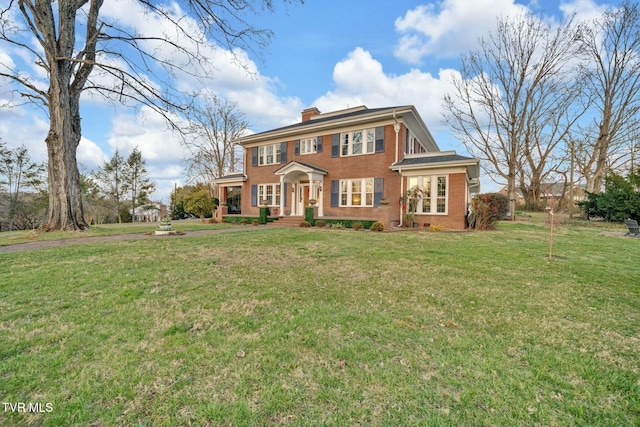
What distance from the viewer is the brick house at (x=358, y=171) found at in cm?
1345

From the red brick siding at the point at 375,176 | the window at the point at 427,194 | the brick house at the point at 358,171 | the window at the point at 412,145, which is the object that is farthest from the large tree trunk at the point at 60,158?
the window at the point at 412,145

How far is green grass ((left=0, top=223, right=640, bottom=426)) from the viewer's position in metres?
1.94

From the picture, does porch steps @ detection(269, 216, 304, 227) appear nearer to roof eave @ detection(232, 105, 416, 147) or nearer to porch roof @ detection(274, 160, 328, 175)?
porch roof @ detection(274, 160, 328, 175)

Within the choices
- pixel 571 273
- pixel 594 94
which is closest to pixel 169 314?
pixel 571 273

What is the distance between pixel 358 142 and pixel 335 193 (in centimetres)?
327

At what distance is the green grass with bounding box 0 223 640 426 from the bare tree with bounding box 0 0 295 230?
6.18 metres

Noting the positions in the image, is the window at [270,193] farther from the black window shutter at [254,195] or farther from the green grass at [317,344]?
the green grass at [317,344]

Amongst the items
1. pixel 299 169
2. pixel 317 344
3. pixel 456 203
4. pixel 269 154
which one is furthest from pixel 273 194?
pixel 317 344

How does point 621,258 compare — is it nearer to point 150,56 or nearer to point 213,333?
point 213,333

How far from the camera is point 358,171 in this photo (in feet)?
51.5

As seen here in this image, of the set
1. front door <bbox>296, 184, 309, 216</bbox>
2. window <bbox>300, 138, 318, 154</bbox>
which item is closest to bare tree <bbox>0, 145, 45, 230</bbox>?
front door <bbox>296, 184, 309, 216</bbox>

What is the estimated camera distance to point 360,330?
121 inches

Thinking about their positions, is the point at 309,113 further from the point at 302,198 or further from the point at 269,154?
the point at 302,198

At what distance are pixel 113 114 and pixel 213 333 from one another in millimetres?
11983
